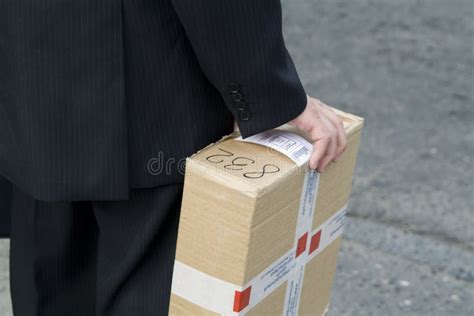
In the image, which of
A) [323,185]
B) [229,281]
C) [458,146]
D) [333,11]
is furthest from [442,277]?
[333,11]

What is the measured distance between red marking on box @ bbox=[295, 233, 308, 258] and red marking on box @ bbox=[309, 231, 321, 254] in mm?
34

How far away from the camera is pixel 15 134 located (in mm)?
1703

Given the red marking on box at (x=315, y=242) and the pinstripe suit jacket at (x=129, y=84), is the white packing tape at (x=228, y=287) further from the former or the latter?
the pinstripe suit jacket at (x=129, y=84)

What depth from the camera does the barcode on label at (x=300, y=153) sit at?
1651 mm

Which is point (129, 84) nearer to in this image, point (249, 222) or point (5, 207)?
point (249, 222)

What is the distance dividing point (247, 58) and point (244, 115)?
0.38ft

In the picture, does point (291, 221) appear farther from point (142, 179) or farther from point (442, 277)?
point (442, 277)

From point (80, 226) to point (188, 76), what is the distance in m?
0.42

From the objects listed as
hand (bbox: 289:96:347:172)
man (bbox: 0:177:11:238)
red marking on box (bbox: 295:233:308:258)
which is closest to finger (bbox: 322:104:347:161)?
hand (bbox: 289:96:347:172)

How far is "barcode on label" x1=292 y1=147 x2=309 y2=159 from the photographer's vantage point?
5.42ft

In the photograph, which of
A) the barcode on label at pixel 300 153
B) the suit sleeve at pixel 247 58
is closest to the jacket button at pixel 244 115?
the suit sleeve at pixel 247 58

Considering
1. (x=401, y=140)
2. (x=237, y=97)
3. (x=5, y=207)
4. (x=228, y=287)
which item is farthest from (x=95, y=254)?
(x=401, y=140)

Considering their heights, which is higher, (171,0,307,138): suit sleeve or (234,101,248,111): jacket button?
(171,0,307,138): suit sleeve

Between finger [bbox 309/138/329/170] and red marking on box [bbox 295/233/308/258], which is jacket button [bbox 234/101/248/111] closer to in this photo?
finger [bbox 309/138/329/170]
